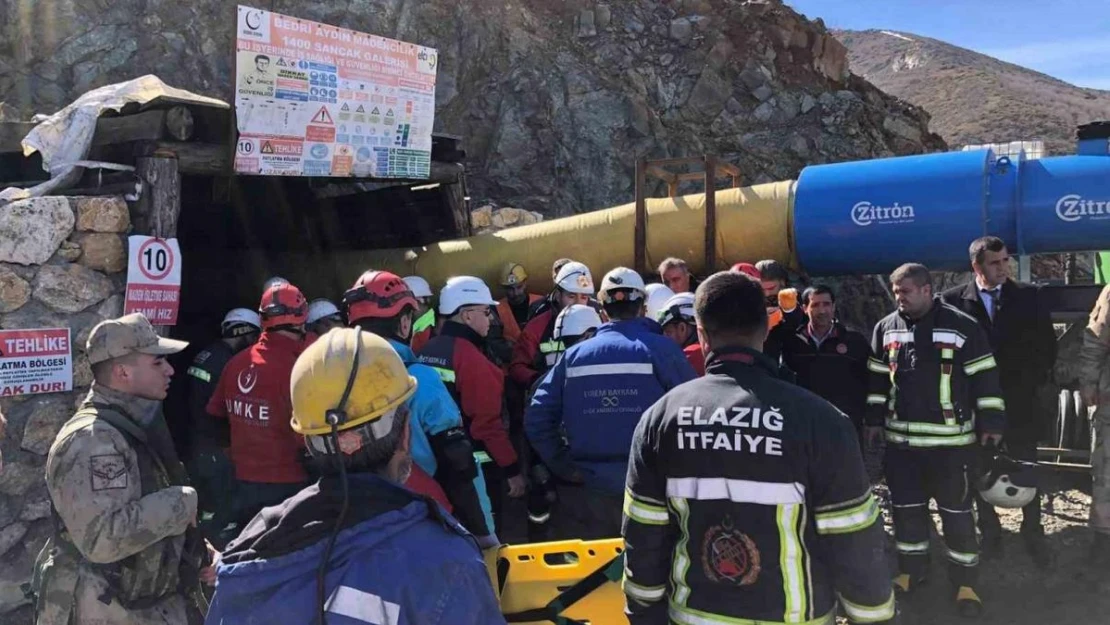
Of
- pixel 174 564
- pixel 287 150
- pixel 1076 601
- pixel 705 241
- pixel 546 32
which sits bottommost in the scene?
pixel 1076 601

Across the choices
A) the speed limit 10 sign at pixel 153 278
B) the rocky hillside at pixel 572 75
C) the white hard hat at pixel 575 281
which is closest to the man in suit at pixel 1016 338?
the white hard hat at pixel 575 281

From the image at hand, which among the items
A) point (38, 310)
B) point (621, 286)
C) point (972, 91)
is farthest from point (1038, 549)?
point (972, 91)

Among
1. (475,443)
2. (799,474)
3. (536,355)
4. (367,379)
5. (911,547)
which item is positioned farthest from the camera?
(536,355)

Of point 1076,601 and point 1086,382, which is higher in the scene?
point 1086,382

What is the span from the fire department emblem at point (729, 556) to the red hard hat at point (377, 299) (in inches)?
75.7

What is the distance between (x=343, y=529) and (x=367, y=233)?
807 centimetres

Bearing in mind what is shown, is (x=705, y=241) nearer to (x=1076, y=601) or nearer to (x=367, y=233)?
(x=1076, y=601)

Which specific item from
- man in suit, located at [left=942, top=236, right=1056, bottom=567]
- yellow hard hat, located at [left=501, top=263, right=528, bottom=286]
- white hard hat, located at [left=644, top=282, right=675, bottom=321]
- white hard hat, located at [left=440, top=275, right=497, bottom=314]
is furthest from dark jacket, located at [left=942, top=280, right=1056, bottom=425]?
yellow hard hat, located at [left=501, top=263, right=528, bottom=286]

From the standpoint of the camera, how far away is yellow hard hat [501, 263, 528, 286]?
22.8 ft

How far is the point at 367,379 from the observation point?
1692 millimetres

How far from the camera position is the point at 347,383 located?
5.49 feet

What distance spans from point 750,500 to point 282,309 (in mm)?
2822

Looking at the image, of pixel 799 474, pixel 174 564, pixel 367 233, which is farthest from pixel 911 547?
pixel 367 233

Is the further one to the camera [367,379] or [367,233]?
[367,233]
